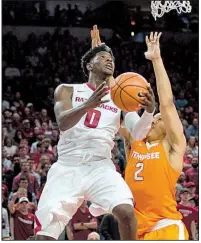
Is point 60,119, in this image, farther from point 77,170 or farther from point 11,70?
point 11,70

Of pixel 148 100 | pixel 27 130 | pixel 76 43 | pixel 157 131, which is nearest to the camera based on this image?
pixel 148 100

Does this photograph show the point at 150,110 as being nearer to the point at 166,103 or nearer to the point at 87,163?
the point at 166,103

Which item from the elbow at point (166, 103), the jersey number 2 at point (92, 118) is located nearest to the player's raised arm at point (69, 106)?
the jersey number 2 at point (92, 118)

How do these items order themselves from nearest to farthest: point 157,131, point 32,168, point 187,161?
point 157,131 < point 32,168 < point 187,161

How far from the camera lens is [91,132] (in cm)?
526

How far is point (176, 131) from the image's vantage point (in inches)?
210

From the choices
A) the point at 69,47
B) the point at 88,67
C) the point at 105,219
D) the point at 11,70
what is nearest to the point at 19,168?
the point at 105,219

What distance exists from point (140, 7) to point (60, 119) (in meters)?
15.1

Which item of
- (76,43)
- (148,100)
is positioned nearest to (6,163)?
(148,100)

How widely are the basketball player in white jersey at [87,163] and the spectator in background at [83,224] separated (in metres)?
3.26

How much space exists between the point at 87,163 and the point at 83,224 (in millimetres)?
3479

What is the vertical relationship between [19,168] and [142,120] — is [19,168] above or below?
below

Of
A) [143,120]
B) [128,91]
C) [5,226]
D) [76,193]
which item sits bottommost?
[5,226]

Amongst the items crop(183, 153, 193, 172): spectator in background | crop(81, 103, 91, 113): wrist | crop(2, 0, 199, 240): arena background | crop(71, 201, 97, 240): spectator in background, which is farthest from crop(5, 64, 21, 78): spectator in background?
crop(81, 103, 91, 113): wrist
